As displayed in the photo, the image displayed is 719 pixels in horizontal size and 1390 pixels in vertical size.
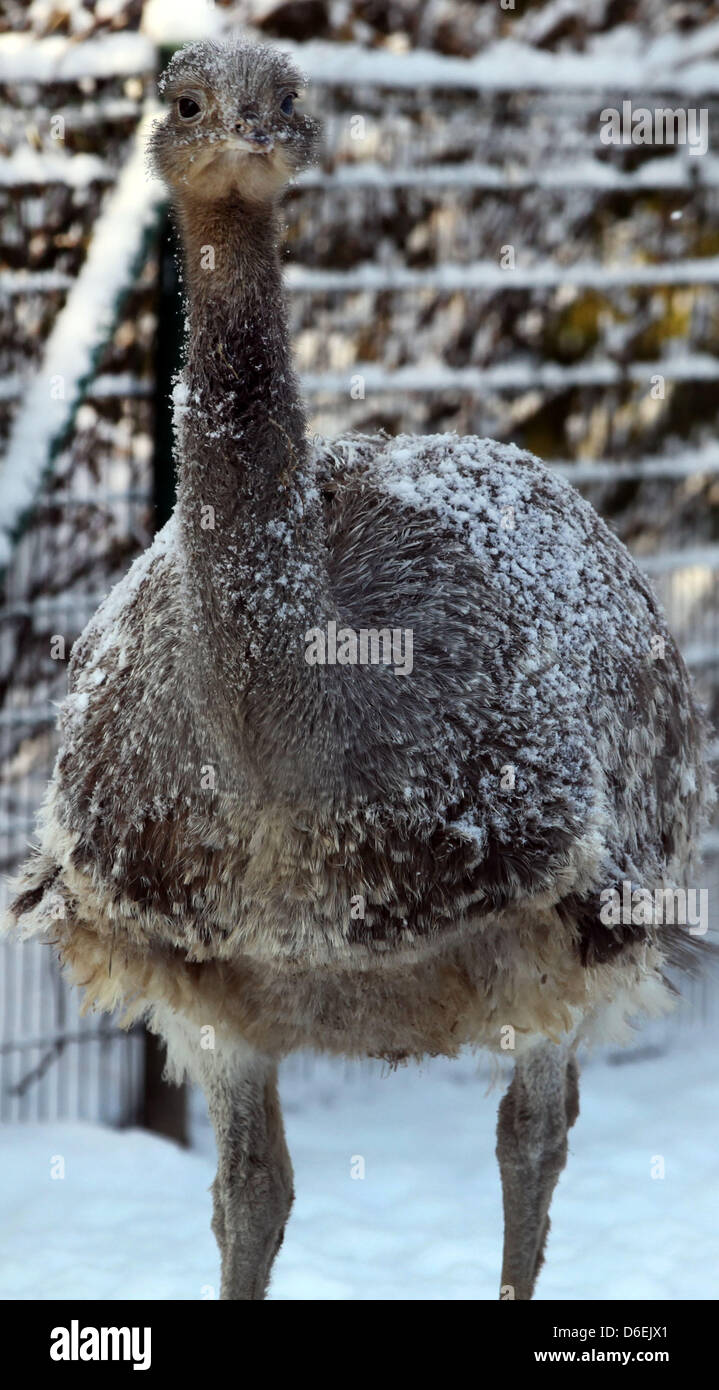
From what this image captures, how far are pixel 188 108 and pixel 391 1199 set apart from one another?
3.07m

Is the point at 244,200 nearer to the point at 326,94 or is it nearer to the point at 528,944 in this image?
the point at 528,944

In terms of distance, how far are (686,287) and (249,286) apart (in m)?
3.68

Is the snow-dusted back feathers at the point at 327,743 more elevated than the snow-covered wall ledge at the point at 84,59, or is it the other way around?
the snow-covered wall ledge at the point at 84,59

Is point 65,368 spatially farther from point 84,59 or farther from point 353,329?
point 353,329

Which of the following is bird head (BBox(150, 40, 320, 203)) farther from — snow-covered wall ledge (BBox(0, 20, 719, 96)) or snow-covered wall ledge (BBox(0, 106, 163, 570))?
snow-covered wall ledge (BBox(0, 20, 719, 96))

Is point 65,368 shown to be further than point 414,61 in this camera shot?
No

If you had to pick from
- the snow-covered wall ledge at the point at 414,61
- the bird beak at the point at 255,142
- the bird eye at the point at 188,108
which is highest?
the snow-covered wall ledge at the point at 414,61

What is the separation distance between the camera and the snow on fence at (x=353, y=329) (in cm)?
468

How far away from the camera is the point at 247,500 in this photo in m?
2.62

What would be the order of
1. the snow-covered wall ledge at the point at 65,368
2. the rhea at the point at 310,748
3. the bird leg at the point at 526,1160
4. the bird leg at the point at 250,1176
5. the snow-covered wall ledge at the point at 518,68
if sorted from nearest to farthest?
the rhea at the point at 310,748
the bird leg at the point at 250,1176
the bird leg at the point at 526,1160
the snow-covered wall ledge at the point at 65,368
the snow-covered wall ledge at the point at 518,68

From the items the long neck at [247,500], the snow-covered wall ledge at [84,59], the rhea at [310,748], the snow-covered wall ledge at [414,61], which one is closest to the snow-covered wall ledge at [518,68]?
the snow-covered wall ledge at [414,61]

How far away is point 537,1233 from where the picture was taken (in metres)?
3.58

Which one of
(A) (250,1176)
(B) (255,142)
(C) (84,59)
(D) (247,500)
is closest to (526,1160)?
(A) (250,1176)

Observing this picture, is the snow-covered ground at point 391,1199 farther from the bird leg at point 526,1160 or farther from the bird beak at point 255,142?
the bird beak at point 255,142
